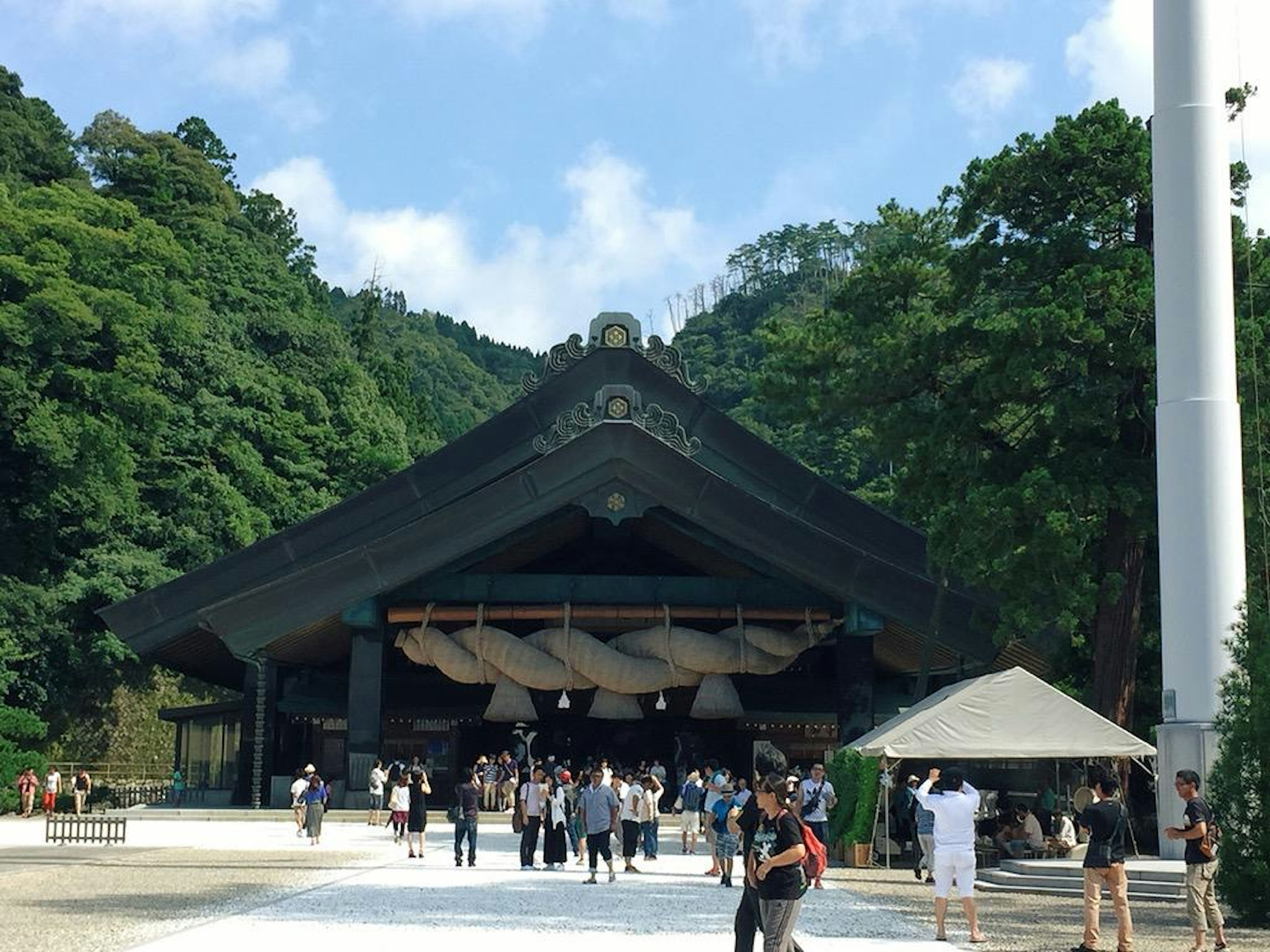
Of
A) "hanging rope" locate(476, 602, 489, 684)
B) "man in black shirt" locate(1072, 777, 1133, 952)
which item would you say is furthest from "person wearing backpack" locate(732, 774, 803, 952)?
"hanging rope" locate(476, 602, 489, 684)

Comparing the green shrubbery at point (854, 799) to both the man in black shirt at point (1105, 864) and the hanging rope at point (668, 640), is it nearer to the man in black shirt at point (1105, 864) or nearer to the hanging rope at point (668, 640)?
the hanging rope at point (668, 640)

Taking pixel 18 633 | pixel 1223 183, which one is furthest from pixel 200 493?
pixel 1223 183

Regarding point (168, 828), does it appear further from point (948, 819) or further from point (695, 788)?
point (948, 819)

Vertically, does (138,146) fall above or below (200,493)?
above

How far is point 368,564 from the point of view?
116ft

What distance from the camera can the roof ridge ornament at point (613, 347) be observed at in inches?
1625

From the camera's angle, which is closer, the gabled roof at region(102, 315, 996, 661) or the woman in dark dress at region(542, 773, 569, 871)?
the woman in dark dress at region(542, 773, 569, 871)

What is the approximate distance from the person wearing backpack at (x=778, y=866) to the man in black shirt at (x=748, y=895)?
6cm

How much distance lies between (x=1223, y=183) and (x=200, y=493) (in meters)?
54.1

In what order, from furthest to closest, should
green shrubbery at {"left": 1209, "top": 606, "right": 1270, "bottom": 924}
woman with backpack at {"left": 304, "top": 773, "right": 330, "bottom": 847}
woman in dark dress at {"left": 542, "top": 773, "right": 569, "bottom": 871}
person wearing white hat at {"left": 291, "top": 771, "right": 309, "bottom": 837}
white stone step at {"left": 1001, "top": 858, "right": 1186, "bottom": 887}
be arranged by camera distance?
person wearing white hat at {"left": 291, "top": 771, "right": 309, "bottom": 837} < woman with backpack at {"left": 304, "top": 773, "right": 330, "bottom": 847} < woman in dark dress at {"left": 542, "top": 773, "right": 569, "bottom": 871} < white stone step at {"left": 1001, "top": 858, "right": 1186, "bottom": 887} < green shrubbery at {"left": 1209, "top": 606, "right": 1270, "bottom": 924}

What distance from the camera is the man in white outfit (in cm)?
1530

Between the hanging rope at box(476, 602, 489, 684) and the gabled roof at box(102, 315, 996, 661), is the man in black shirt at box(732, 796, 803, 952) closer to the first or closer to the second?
the gabled roof at box(102, 315, 996, 661)

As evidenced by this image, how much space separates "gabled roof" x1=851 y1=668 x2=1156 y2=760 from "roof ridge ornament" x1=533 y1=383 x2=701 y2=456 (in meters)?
12.4

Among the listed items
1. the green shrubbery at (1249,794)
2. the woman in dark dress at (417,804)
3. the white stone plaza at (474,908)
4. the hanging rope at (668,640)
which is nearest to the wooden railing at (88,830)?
the white stone plaza at (474,908)
